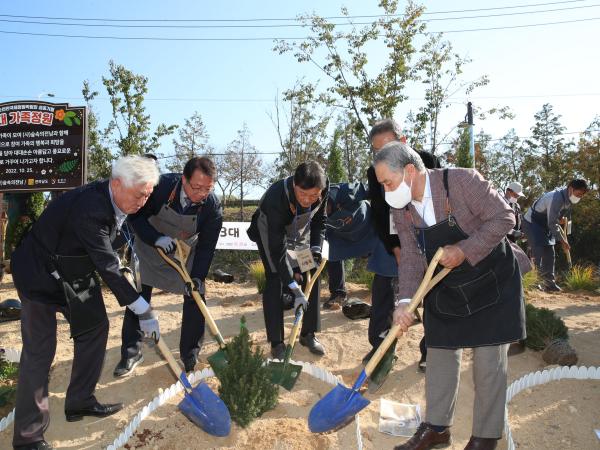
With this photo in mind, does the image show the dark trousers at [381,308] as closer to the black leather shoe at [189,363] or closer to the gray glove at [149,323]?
the black leather shoe at [189,363]

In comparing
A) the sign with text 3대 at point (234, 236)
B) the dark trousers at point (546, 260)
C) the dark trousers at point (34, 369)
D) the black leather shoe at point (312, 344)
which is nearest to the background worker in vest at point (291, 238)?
the black leather shoe at point (312, 344)

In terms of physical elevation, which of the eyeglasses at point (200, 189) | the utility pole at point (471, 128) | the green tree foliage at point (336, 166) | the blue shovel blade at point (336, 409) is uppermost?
the utility pole at point (471, 128)

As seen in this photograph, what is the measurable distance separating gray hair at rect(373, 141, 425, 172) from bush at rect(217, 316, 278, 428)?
5.08 feet

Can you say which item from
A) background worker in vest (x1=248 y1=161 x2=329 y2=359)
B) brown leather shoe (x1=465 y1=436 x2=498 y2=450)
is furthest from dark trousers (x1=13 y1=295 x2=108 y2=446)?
brown leather shoe (x1=465 y1=436 x2=498 y2=450)

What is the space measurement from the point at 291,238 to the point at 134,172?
1.75 metres

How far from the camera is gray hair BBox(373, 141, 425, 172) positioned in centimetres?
259

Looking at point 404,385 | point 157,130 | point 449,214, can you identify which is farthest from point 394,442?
point 157,130

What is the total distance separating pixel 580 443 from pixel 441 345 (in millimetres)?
1175

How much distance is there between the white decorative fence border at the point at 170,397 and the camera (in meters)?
3.08

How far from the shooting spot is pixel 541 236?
27.0 feet

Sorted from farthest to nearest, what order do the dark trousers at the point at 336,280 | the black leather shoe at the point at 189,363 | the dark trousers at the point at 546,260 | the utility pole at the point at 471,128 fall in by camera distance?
the utility pole at the point at 471,128 < the dark trousers at the point at 546,260 < the dark trousers at the point at 336,280 < the black leather shoe at the point at 189,363

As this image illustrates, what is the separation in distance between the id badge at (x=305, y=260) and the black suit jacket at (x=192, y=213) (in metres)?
0.68

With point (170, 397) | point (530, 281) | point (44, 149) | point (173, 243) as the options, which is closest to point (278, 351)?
point (170, 397)

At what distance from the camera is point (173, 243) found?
395 cm
